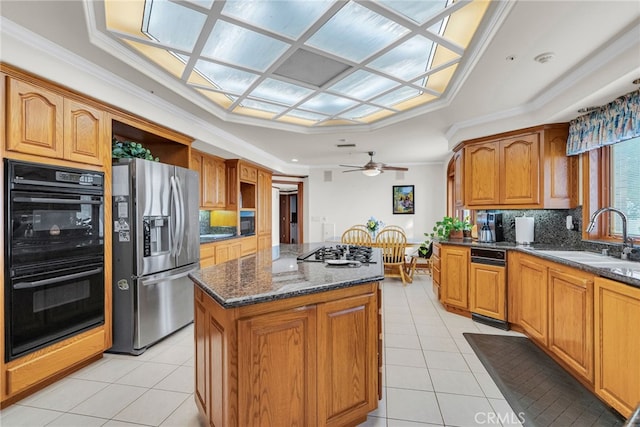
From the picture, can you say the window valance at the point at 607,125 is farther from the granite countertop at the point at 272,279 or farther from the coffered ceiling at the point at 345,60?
the granite countertop at the point at 272,279

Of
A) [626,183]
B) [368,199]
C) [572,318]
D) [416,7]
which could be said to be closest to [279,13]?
[416,7]

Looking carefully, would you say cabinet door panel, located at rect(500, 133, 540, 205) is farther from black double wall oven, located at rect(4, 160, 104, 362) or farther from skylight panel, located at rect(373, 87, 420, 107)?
black double wall oven, located at rect(4, 160, 104, 362)

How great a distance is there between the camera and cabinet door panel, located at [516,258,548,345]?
103 inches

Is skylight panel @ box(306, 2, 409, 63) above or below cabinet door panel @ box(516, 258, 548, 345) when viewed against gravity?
above

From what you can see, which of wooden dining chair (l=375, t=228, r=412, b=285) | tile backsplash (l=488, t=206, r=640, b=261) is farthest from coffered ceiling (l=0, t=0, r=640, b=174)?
wooden dining chair (l=375, t=228, r=412, b=285)

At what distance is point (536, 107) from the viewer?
10.1 feet

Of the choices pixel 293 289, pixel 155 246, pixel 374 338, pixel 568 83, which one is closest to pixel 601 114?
pixel 568 83

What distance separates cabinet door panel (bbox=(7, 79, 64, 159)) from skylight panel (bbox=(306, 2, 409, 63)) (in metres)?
1.87

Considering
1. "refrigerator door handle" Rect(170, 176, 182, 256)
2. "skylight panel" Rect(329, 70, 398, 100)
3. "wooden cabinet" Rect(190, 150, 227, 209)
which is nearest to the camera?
"skylight panel" Rect(329, 70, 398, 100)

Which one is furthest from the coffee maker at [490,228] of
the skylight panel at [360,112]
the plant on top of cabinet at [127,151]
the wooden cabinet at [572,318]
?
the plant on top of cabinet at [127,151]

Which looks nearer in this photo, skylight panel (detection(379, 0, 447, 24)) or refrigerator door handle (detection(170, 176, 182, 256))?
skylight panel (detection(379, 0, 447, 24))

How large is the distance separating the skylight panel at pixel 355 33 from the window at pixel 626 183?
2259 millimetres

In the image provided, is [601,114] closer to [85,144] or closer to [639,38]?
[639,38]

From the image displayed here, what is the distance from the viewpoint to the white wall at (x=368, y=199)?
6602 millimetres
